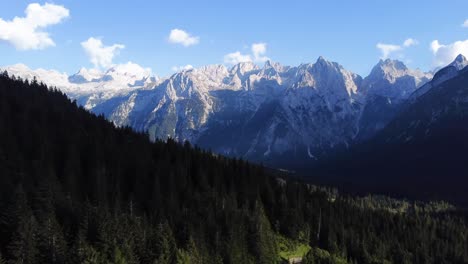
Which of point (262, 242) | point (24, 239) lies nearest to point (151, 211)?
point (262, 242)

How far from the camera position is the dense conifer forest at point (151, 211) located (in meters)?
99.1

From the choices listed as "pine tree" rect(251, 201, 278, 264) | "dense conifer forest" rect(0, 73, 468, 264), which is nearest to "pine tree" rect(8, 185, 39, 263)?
"dense conifer forest" rect(0, 73, 468, 264)

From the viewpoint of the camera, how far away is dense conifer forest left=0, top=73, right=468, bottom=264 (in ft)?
325

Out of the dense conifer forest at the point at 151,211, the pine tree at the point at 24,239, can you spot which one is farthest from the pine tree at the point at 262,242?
the pine tree at the point at 24,239

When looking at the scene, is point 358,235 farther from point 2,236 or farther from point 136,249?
point 2,236

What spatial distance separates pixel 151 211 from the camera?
133000 mm

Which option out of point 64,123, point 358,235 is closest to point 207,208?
point 358,235

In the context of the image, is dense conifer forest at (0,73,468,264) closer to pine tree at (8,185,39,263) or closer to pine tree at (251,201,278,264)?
pine tree at (8,185,39,263)

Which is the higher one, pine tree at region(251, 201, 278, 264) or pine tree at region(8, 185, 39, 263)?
pine tree at region(8, 185, 39, 263)

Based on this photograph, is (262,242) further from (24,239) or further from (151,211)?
(24,239)

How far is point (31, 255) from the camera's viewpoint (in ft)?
287

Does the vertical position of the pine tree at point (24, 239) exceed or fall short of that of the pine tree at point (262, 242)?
it exceeds it

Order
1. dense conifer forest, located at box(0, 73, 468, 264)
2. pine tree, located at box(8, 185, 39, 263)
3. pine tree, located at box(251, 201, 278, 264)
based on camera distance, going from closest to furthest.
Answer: pine tree, located at box(8, 185, 39, 263), dense conifer forest, located at box(0, 73, 468, 264), pine tree, located at box(251, 201, 278, 264)

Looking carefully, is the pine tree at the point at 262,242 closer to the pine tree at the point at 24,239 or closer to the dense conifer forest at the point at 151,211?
the dense conifer forest at the point at 151,211
